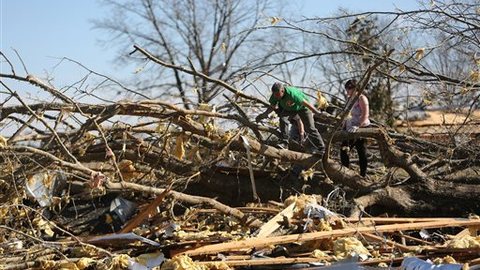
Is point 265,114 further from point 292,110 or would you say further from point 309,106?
point 309,106

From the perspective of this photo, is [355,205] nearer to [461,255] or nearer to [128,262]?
[461,255]

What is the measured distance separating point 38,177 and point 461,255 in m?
3.96

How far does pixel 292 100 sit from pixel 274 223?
229 cm

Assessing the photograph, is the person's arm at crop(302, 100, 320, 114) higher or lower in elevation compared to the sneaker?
higher

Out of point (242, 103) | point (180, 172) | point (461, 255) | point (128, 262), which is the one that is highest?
point (242, 103)

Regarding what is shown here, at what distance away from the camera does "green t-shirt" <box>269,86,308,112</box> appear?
7.70 metres

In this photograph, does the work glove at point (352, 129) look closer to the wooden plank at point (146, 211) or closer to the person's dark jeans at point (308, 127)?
the person's dark jeans at point (308, 127)

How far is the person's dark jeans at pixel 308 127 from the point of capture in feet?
24.9

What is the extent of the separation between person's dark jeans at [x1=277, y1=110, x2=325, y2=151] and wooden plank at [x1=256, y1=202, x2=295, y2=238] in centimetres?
162

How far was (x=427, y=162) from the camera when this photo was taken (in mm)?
8039

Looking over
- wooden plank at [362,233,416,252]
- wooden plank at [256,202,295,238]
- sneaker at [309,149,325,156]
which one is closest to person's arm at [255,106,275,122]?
sneaker at [309,149,325,156]

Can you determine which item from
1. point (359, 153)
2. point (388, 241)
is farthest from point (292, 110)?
point (388, 241)

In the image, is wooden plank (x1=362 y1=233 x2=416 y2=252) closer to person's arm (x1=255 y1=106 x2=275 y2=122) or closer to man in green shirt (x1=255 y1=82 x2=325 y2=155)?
man in green shirt (x1=255 y1=82 x2=325 y2=155)

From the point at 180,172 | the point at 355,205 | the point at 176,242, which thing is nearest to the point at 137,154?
the point at 180,172
